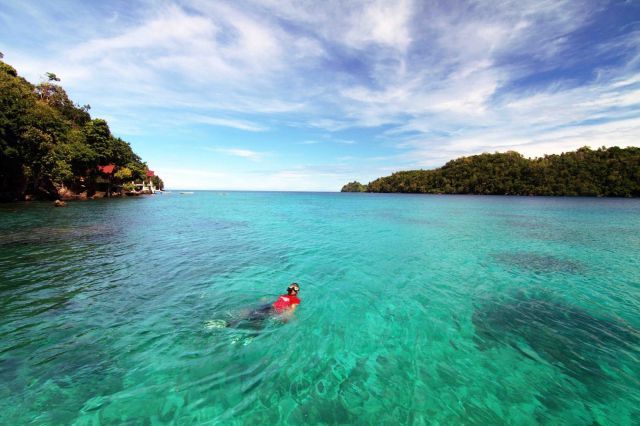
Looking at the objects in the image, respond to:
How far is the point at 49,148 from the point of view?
147 feet

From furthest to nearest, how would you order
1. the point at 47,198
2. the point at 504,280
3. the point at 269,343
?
1. the point at 47,198
2. the point at 504,280
3. the point at 269,343

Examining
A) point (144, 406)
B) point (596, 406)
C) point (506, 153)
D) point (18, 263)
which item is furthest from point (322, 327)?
point (506, 153)

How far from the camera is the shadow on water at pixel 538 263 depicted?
58.1 feet

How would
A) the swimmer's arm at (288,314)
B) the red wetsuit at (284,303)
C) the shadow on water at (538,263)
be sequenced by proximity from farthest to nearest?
the shadow on water at (538,263), the red wetsuit at (284,303), the swimmer's arm at (288,314)

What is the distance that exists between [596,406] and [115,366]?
1233 cm

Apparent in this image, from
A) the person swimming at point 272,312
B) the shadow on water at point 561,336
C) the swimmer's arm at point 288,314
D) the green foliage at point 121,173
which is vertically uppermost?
the green foliage at point 121,173

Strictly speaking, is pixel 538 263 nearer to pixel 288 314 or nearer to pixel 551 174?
pixel 288 314

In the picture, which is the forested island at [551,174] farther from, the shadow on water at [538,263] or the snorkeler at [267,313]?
the snorkeler at [267,313]

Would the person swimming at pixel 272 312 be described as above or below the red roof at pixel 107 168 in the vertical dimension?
below

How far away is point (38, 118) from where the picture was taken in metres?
44.1

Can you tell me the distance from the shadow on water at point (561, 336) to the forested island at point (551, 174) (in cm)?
16676

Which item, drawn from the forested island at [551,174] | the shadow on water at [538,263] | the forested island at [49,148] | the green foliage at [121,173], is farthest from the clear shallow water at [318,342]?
the forested island at [551,174]

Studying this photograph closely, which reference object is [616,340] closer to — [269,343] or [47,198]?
[269,343]

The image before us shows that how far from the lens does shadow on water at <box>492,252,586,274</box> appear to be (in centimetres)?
1771
